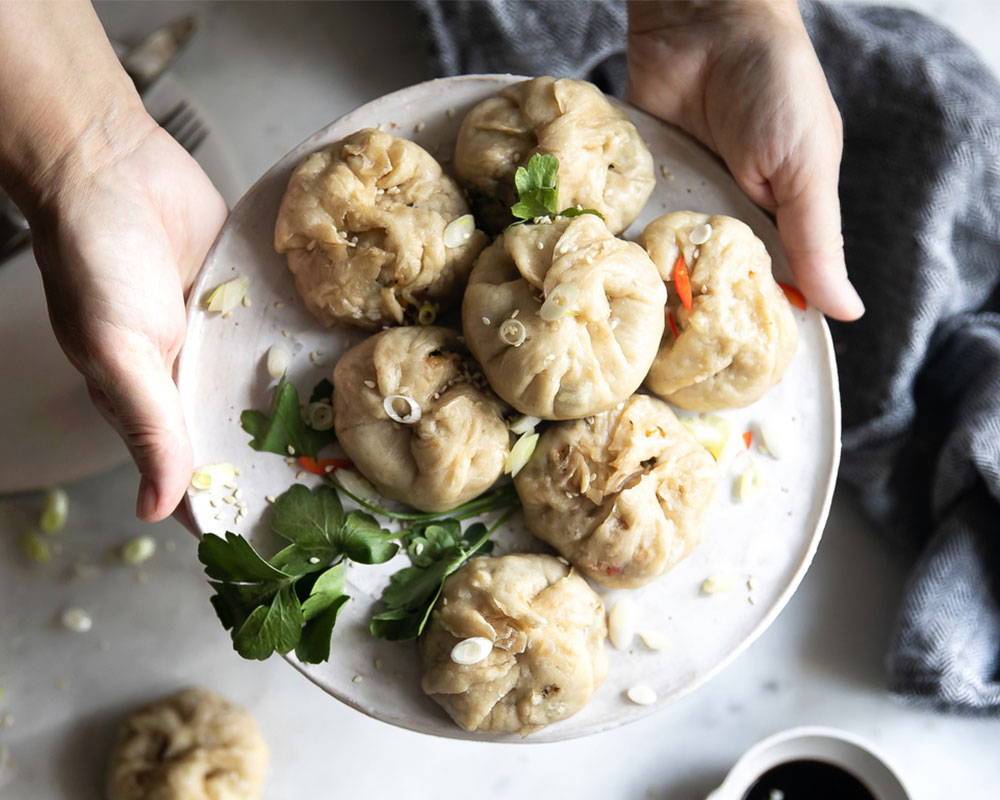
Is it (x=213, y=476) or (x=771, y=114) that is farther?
(x=771, y=114)

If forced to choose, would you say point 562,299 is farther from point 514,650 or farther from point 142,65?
point 142,65

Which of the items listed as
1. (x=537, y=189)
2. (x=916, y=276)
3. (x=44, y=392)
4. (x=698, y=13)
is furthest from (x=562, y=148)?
(x=44, y=392)

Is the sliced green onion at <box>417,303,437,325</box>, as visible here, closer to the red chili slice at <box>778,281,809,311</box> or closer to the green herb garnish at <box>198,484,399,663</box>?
the green herb garnish at <box>198,484,399,663</box>

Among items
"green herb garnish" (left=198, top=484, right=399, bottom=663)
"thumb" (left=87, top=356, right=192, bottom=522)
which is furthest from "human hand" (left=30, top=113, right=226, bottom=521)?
"green herb garnish" (left=198, top=484, right=399, bottom=663)

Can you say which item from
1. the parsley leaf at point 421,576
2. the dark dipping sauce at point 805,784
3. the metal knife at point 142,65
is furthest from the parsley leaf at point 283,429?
the dark dipping sauce at point 805,784

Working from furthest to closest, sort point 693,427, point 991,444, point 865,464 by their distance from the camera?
point 865,464 → point 991,444 → point 693,427

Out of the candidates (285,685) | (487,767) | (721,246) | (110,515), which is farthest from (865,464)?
(110,515)

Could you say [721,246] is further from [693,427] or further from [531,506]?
[531,506]
